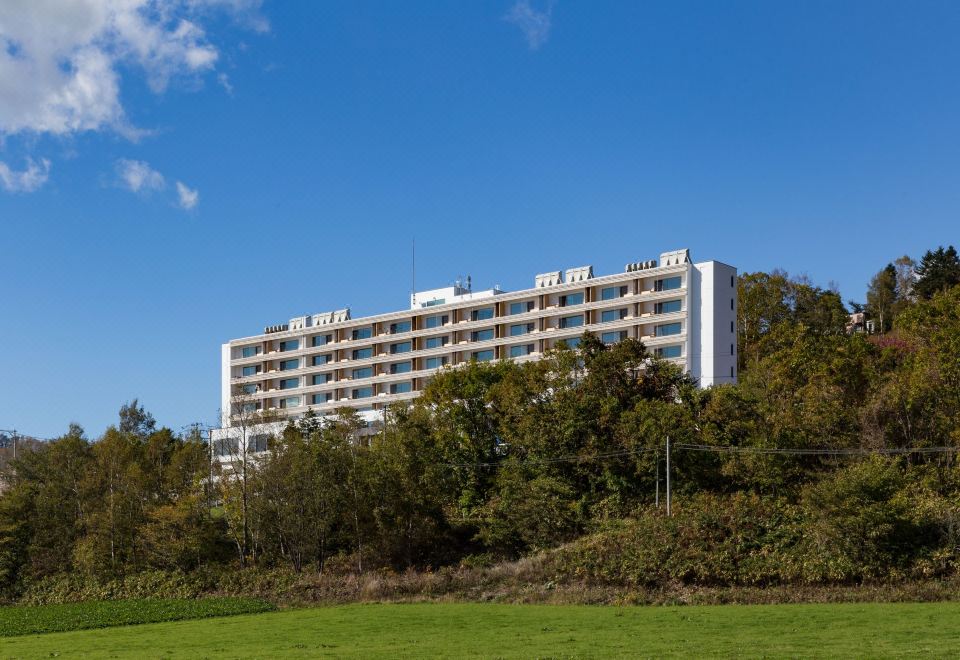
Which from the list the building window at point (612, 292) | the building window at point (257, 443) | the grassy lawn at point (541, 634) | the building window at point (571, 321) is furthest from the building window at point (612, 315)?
the grassy lawn at point (541, 634)

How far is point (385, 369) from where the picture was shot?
14638cm

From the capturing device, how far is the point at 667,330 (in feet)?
396

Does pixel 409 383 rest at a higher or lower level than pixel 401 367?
lower

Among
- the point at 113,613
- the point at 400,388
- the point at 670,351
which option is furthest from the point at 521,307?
the point at 113,613

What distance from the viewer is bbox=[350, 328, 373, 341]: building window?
149250 millimetres

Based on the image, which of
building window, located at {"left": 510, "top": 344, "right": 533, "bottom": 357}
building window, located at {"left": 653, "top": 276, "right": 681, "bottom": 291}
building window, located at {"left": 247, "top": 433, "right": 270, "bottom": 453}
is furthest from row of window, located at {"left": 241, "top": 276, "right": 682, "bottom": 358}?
building window, located at {"left": 247, "top": 433, "right": 270, "bottom": 453}

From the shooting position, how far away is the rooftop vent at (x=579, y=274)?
427 ft

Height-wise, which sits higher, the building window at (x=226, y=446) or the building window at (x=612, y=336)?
the building window at (x=612, y=336)

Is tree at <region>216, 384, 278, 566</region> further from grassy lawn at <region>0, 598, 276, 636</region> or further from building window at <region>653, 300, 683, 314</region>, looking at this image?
building window at <region>653, 300, 683, 314</region>

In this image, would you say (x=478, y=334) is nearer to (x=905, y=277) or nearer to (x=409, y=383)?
(x=409, y=383)

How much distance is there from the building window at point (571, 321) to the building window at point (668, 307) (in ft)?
33.2

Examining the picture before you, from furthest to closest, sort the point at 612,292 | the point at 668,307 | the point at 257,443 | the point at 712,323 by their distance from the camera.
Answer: the point at 612,292, the point at 668,307, the point at 712,323, the point at 257,443

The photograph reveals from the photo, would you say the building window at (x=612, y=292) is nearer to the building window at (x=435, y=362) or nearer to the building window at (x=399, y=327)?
the building window at (x=435, y=362)

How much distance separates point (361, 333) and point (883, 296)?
73.3 metres
